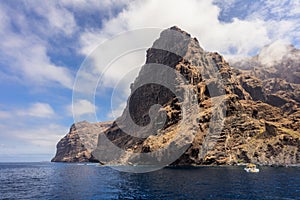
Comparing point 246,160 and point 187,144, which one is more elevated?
point 187,144

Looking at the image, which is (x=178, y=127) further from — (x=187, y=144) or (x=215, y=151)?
(x=215, y=151)

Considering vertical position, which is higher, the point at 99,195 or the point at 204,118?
the point at 204,118

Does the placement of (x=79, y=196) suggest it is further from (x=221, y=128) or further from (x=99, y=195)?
(x=221, y=128)

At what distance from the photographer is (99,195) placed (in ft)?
194

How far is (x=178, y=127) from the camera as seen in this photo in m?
199

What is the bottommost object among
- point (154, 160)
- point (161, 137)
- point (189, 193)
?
point (189, 193)

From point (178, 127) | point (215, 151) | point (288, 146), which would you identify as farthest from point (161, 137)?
point (288, 146)

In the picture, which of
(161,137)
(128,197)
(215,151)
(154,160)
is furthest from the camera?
(161,137)

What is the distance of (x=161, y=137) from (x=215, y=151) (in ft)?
157

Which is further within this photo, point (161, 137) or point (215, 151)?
point (161, 137)

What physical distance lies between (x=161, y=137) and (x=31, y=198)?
145m

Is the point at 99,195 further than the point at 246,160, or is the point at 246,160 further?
the point at 246,160

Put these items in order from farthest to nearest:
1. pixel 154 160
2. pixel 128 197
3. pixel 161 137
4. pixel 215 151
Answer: pixel 161 137 → pixel 154 160 → pixel 215 151 → pixel 128 197

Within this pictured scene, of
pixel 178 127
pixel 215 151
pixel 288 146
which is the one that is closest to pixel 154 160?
pixel 178 127
